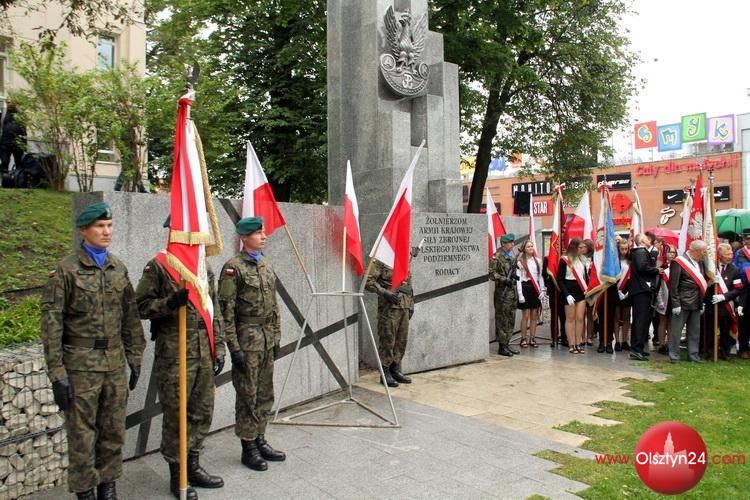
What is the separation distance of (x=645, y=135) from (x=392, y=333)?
2031 inches

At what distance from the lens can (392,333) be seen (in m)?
7.89

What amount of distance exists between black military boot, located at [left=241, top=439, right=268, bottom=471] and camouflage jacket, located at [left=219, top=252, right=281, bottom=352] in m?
0.77

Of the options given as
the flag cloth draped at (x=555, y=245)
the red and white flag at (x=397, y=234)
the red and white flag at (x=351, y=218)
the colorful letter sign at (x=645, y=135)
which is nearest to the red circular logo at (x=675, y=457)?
the red and white flag at (x=397, y=234)

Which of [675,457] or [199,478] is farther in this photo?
[199,478]

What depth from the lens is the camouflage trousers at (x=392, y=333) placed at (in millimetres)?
7895

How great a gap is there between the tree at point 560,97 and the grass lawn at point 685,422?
10462 mm

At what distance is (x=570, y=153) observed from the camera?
72.6ft

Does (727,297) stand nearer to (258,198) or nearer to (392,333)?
(392,333)

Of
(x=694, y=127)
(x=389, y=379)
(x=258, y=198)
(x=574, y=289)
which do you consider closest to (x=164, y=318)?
(x=258, y=198)

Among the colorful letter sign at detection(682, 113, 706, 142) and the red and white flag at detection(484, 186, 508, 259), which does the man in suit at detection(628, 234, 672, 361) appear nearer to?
the red and white flag at detection(484, 186, 508, 259)

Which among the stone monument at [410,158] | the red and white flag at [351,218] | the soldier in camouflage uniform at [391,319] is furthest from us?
the stone monument at [410,158]

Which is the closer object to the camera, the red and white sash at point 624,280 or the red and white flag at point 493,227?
the red and white sash at point 624,280

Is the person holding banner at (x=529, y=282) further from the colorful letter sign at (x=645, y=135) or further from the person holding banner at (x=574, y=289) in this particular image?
the colorful letter sign at (x=645, y=135)

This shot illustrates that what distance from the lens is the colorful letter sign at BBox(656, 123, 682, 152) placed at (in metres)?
51.1
